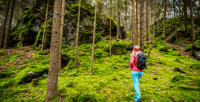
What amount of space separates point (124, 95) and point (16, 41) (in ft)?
66.1

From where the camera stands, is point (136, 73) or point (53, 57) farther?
point (136, 73)

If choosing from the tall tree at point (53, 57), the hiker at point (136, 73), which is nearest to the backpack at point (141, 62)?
the hiker at point (136, 73)

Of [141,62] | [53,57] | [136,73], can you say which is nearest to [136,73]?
[136,73]

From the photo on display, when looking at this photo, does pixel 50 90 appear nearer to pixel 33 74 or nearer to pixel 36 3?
pixel 33 74

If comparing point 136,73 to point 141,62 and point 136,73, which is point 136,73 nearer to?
point 136,73

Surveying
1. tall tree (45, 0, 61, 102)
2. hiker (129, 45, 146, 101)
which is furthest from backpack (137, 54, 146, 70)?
tall tree (45, 0, 61, 102)

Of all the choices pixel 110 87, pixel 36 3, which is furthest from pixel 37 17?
pixel 110 87

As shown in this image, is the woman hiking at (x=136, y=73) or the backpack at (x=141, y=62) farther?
the woman hiking at (x=136, y=73)

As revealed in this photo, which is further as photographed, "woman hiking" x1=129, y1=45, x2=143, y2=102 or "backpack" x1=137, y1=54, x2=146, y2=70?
"woman hiking" x1=129, y1=45, x2=143, y2=102

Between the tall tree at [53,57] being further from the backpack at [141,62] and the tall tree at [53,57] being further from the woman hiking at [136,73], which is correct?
the backpack at [141,62]

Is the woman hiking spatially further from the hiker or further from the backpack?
the backpack

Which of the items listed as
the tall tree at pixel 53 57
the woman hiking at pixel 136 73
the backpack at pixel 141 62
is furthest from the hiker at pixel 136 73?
the tall tree at pixel 53 57

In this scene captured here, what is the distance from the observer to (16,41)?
49.5 feet

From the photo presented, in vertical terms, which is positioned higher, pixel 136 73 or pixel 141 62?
pixel 141 62
